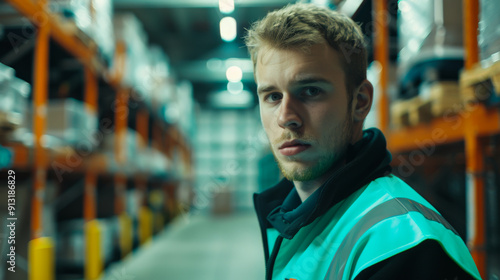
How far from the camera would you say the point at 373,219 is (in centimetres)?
78

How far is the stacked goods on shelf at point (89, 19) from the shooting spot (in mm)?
3303

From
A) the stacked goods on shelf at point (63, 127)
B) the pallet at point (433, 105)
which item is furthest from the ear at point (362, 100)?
the stacked goods on shelf at point (63, 127)

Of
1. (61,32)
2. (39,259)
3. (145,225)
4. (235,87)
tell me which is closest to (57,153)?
(39,259)

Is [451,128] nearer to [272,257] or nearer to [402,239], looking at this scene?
[272,257]

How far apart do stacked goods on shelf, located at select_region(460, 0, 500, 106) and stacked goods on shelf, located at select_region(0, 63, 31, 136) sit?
8.70 ft

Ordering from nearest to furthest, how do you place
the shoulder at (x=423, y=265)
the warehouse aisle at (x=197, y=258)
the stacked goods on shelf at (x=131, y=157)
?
the shoulder at (x=423, y=265) < the warehouse aisle at (x=197, y=258) < the stacked goods on shelf at (x=131, y=157)

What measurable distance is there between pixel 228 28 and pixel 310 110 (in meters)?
8.07

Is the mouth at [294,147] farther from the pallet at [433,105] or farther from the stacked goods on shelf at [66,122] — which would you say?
the stacked goods on shelf at [66,122]

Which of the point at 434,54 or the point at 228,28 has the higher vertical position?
the point at 228,28

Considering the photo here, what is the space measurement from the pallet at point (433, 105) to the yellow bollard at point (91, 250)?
342 centimetres

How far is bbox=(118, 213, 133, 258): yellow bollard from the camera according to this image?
5.27 meters

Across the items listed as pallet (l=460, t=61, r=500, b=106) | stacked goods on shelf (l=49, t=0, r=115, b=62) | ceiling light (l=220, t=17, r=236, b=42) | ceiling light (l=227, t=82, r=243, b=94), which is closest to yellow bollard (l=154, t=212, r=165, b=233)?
ceiling light (l=220, t=17, r=236, b=42)

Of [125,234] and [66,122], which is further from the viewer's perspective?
[125,234]

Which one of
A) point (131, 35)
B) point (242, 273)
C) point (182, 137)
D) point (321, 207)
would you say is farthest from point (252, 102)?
point (321, 207)
